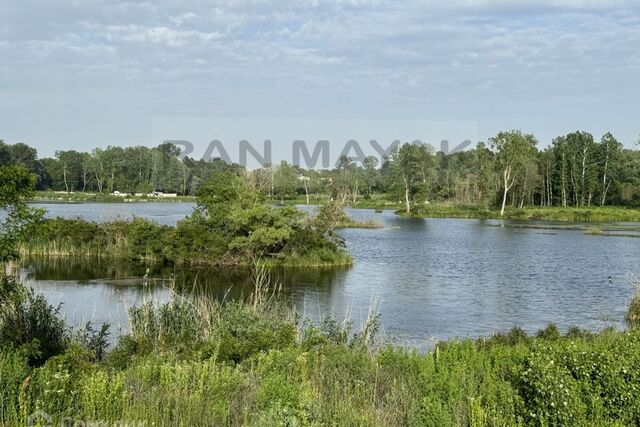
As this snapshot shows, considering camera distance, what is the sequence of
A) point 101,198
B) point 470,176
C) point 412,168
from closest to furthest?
1. point 412,168
2. point 470,176
3. point 101,198

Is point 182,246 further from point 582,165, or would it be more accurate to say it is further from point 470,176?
point 470,176

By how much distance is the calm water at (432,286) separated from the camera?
22.2 m

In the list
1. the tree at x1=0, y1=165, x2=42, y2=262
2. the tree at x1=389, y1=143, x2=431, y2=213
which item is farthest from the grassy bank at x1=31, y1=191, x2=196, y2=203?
the tree at x1=0, y1=165, x2=42, y2=262

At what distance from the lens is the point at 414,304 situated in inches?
993

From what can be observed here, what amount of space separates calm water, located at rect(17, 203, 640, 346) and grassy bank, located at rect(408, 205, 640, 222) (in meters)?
32.7

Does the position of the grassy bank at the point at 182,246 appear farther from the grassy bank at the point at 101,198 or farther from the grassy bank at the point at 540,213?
the grassy bank at the point at 101,198

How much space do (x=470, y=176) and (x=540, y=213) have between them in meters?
22.8

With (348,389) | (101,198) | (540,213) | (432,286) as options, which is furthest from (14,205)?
(101,198)

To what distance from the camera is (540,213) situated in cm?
8562

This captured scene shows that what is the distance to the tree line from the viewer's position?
298 feet

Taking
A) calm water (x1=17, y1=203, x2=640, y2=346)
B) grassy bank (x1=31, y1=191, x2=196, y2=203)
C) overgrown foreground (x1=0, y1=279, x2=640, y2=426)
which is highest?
grassy bank (x1=31, y1=191, x2=196, y2=203)

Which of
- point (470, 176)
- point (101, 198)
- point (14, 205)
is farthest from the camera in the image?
point (101, 198)

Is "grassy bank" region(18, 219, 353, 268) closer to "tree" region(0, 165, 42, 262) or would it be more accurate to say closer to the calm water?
the calm water

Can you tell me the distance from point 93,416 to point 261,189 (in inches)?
1177
